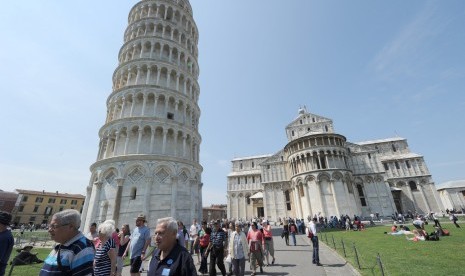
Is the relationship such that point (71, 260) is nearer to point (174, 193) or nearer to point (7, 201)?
point (174, 193)

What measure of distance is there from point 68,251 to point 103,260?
7.27 ft

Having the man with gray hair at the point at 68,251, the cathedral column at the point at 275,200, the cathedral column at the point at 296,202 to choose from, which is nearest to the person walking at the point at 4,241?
the man with gray hair at the point at 68,251

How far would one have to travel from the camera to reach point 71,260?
283cm

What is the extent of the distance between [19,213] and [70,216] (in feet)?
255

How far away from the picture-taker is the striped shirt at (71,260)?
276cm

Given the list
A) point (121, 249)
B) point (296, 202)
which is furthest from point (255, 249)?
point (296, 202)

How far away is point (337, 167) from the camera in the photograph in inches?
1545

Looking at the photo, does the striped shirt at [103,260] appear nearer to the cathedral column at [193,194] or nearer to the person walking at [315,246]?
the person walking at [315,246]

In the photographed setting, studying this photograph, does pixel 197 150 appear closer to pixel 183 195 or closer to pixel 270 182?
pixel 183 195

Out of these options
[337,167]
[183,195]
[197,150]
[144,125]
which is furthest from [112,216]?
[337,167]

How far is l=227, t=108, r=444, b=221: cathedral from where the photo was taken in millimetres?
38406

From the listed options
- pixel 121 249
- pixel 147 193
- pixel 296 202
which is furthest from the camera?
pixel 296 202

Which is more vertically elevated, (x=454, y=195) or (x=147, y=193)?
(x=454, y=195)

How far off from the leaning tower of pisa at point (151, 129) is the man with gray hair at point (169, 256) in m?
17.9
